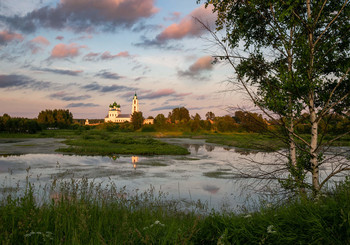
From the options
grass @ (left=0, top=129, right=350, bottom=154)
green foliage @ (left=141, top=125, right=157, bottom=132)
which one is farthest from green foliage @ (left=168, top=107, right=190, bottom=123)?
grass @ (left=0, top=129, right=350, bottom=154)

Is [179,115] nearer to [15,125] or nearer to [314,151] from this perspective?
[15,125]

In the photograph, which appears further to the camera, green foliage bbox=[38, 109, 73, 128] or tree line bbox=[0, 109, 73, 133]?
green foliage bbox=[38, 109, 73, 128]

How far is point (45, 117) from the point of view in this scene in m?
102

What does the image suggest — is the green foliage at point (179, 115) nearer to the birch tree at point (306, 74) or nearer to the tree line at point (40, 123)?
the tree line at point (40, 123)

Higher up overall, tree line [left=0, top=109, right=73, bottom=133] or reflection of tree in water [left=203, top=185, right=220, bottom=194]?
tree line [left=0, top=109, right=73, bottom=133]

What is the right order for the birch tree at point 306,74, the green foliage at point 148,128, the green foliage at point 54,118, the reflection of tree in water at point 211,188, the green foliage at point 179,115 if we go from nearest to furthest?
the birch tree at point 306,74 < the reflection of tree in water at point 211,188 < the green foliage at point 148,128 < the green foliage at point 54,118 < the green foliage at point 179,115

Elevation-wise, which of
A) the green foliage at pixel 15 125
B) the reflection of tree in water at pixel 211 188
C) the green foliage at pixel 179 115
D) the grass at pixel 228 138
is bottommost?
the reflection of tree in water at pixel 211 188

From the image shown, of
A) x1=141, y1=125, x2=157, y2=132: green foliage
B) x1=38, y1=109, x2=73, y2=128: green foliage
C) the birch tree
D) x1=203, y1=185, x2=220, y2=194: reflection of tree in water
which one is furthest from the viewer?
x1=38, y1=109, x2=73, y2=128: green foliage

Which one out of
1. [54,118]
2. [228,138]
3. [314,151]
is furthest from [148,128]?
[314,151]

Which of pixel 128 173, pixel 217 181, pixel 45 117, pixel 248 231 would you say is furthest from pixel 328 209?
pixel 45 117

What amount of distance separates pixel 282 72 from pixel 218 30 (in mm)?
2703

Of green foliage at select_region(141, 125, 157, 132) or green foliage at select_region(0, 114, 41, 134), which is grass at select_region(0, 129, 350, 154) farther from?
green foliage at select_region(141, 125, 157, 132)

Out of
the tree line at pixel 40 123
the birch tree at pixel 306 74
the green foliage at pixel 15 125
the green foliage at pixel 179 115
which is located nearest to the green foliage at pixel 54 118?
the tree line at pixel 40 123

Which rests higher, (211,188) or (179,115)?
(179,115)
